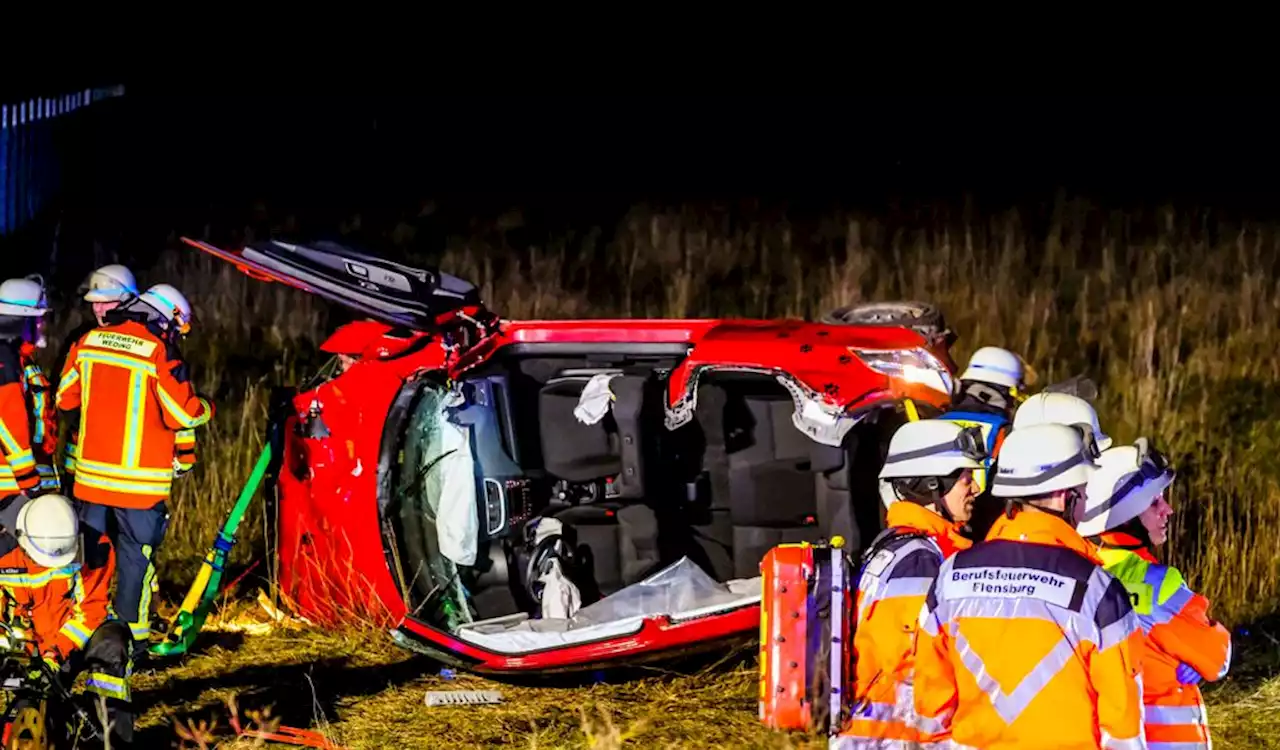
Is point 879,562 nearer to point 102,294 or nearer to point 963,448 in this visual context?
point 963,448

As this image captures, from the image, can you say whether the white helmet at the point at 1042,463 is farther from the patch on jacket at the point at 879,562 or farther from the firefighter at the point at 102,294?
the firefighter at the point at 102,294

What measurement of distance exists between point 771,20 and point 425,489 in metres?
42.5

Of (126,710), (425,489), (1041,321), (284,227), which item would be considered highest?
(284,227)

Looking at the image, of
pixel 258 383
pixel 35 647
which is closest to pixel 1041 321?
pixel 258 383

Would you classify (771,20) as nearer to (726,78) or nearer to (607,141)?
(726,78)

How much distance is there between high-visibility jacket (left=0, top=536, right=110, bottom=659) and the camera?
7516 mm

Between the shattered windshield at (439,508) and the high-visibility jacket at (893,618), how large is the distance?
8.78ft

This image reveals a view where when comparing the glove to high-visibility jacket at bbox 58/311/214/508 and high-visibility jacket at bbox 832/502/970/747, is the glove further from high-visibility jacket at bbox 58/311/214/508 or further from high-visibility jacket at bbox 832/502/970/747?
high-visibility jacket at bbox 58/311/214/508

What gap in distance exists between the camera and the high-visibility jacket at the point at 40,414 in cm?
832

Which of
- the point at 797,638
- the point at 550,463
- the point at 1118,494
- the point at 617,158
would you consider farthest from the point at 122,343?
the point at 617,158

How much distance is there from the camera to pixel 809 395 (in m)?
8.02

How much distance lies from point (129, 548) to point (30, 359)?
88cm

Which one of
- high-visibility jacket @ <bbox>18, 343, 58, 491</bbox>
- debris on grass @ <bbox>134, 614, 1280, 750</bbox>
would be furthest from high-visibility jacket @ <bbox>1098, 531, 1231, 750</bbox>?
high-visibility jacket @ <bbox>18, 343, 58, 491</bbox>

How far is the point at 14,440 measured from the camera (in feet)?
26.6
